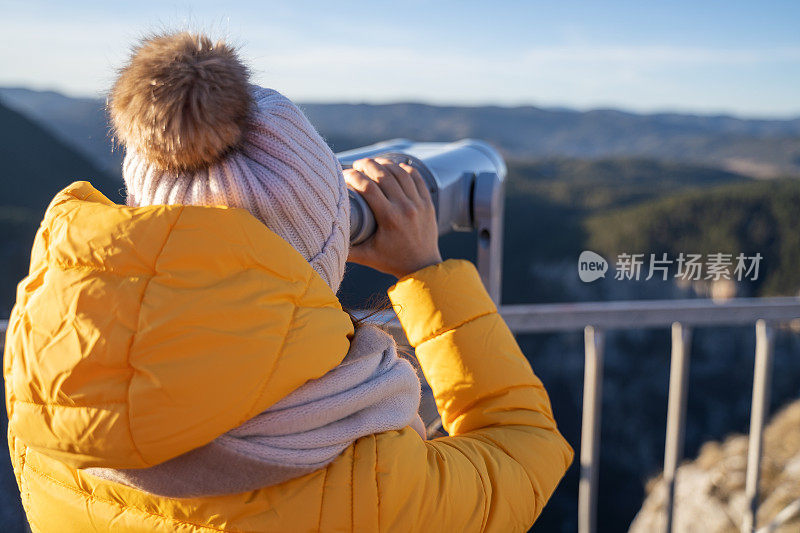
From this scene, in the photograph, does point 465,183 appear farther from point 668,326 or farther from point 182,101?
point 668,326

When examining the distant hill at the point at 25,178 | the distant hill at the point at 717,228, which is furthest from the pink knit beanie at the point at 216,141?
the distant hill at the point at 717,228

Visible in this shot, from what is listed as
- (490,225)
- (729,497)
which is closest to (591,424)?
(490,225)

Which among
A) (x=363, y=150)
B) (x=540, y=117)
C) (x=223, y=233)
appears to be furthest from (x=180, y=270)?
(x=540, y=117)

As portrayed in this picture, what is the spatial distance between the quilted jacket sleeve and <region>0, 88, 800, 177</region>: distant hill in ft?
139

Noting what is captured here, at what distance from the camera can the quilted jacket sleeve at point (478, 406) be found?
0.59 m

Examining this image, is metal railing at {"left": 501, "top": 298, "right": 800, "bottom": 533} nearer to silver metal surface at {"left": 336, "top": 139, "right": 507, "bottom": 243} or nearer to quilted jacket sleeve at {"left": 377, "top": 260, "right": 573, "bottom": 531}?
silver metal surface at {"left": 336, "top": 139, "right": 507, "bottom": 243}

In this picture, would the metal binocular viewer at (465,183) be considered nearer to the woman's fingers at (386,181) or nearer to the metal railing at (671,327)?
the woman's fingers at (386,181)

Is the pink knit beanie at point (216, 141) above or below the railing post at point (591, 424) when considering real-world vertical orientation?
above

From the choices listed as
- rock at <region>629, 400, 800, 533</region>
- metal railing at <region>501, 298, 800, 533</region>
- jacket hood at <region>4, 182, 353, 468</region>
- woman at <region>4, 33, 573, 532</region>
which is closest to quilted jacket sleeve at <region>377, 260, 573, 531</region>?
woman at <region>4, 33, 573, 532</region>

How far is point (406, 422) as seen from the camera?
21.8 inches

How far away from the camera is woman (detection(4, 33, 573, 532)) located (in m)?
0.45

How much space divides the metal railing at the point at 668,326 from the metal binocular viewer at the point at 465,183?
1.03 ft

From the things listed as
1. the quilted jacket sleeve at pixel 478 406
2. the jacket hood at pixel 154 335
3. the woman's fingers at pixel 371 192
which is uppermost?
the woman's fingers at pixel 371 192

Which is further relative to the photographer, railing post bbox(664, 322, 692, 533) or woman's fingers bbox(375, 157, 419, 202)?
railing post bbox(664, 322, 692, 533)
